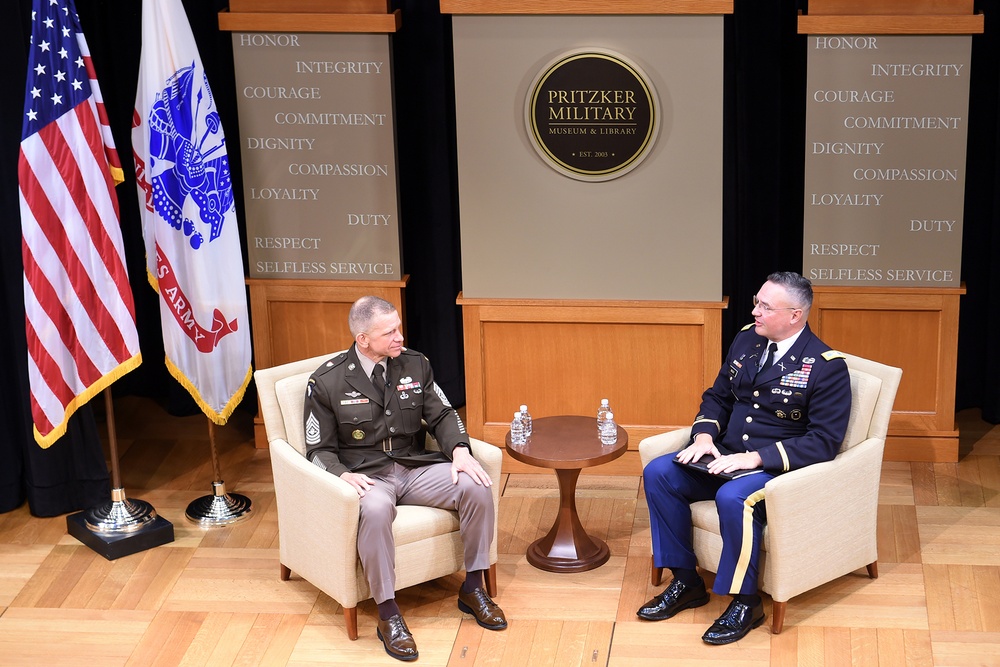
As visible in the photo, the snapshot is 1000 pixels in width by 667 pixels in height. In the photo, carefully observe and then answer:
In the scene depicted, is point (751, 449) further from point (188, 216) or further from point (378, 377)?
point (188, 216)

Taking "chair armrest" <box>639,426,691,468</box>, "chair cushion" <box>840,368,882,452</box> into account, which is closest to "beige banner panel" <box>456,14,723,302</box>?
"chair armrest" <box>639,426,691,468</box>

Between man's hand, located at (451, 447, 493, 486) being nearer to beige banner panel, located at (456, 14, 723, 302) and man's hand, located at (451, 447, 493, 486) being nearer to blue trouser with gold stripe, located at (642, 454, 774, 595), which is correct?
blue trouser with gold stripe, located at (642, 454, 774, 595)

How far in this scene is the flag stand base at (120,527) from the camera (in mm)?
5184

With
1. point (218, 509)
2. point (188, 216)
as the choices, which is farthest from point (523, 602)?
point (188, 216)

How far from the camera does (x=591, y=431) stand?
4.97m

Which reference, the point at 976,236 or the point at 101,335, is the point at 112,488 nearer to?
the point at 101,335

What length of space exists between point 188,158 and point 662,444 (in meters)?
2.24

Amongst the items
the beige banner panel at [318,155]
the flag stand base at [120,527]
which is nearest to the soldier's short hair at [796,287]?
the beige banner panel at [318,155]

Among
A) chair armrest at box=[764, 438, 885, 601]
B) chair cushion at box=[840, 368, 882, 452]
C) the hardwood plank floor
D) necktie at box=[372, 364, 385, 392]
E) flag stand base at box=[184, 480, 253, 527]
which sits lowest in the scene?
the hardwood plank floor

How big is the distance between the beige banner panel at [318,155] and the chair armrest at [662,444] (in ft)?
5.43

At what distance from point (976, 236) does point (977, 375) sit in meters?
0.71

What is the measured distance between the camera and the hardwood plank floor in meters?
4.38

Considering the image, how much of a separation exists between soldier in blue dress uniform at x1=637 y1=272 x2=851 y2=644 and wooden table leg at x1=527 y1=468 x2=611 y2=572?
1.29ft

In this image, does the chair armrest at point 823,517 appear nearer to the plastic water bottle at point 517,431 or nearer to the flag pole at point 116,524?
the plastic water bottle at point 517,431
